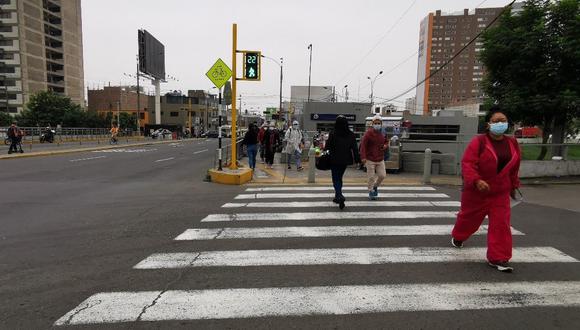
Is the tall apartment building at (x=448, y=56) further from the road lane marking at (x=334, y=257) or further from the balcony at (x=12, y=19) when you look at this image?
the balcony at (x=12, y=19)

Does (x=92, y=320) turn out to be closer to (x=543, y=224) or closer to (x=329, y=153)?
(x=329, y=153)

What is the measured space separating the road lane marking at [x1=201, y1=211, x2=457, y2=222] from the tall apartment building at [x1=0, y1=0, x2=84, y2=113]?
87.2 m

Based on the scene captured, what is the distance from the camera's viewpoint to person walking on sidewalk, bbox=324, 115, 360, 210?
779 cm

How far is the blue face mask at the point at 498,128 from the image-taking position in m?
4.63

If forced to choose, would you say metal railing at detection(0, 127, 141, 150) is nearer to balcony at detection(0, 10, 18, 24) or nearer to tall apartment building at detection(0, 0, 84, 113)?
tall apartment building at detection(0, 0, 84, 113)

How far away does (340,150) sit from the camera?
779 centimetres

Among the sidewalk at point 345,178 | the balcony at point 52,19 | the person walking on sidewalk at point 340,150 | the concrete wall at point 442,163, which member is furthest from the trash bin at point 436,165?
the balcony at point 52,19

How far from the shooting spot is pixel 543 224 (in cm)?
685

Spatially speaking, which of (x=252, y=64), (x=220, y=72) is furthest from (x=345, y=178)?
(x=220, y=72)

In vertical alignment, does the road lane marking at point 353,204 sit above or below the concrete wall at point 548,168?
below

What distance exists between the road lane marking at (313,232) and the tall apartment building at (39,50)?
3467 inches

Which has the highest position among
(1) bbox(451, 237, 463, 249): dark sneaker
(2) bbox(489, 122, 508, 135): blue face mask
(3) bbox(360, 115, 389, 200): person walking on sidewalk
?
(2) bbox(489, 122, 508, 135): blue face mask

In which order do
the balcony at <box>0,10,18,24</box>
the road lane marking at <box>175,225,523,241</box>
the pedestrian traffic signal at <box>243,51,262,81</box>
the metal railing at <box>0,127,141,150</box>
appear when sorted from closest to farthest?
the road lane marking at <box>175,225,523,241</box>
the pedestrian traffic signal at <box>243,51,262,81</box>
the metal railing at <box>0,127,141,150</box>
the balcony at <box>0,10,18,24</box>

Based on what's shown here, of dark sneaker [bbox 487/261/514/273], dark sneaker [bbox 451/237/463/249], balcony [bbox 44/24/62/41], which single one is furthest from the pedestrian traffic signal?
balcony [bbox 44/24/62/41]
